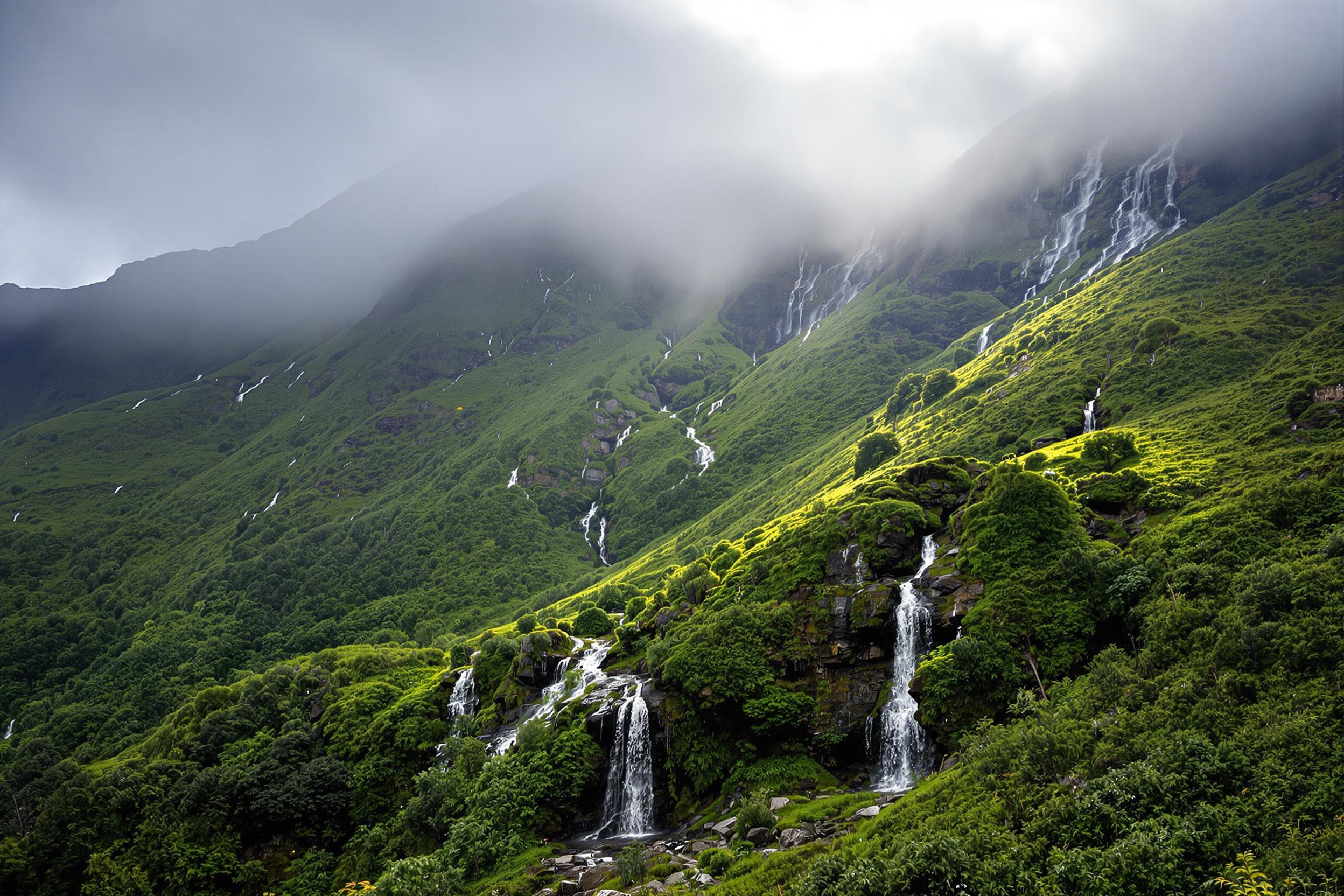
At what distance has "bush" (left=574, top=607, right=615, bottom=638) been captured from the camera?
3469 inches

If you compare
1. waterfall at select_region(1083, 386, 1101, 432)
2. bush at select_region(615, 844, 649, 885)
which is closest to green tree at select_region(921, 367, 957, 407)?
waterfall at select_region(1083, 386, 1101, 432)

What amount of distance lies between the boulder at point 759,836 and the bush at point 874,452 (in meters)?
97.6

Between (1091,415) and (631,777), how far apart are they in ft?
305

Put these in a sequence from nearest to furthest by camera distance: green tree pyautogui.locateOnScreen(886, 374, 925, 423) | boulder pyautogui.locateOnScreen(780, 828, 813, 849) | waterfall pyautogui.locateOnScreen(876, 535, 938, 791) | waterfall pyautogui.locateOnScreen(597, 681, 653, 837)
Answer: boulder pyautogui.locateOnScreen(780, 828, 813, 849) → waterfall pyautogui.locateOnScreen(876, 535, 938, 791) → waterfall pyautogui.locateOnScreen(597, 681, 653, 837) → green tree pyautogui.locateOnScreen(886, 374, 925, 423)

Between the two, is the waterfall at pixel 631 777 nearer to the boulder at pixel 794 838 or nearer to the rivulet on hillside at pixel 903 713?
the rivulet on hillside at pixel 903 713

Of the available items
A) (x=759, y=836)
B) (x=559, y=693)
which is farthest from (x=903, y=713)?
(x=559, y=693)

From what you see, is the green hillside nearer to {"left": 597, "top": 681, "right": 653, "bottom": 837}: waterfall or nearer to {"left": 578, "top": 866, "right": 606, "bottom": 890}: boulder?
{"left": 597, "top": 681, "right": 653, "bottom": 837}: waterfall

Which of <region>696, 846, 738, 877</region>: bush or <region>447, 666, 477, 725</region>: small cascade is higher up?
<region>447, 666, 477, 725</region>: small cascade

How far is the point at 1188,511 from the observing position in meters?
46.8

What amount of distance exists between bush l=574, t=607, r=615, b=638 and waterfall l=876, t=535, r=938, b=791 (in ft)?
157

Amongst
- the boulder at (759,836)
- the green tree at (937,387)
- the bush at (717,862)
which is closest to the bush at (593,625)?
the boulder at (759,836)

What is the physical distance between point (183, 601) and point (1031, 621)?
230477 millimetres

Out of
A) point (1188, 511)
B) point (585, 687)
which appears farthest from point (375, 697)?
point (1188, 511)

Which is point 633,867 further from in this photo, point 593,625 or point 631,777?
point 593,625
